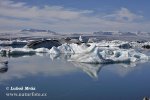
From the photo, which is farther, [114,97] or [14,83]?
[14,83]

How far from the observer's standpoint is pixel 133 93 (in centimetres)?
641

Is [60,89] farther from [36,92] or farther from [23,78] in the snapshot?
[23,78]

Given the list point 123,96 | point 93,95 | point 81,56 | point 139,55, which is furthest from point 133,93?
point 139,55

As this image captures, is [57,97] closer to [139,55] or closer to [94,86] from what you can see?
[94,86]

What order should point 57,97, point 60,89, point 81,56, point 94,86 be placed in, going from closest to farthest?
point 57,97, point 60,89, point 94,86, point 81,56

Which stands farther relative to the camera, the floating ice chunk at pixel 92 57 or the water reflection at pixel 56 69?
the floating ice chunk at pixel 92 57

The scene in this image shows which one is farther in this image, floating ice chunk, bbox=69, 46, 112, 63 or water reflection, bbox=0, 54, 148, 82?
floating ice chunk, bbox=69, 46, 112, 63

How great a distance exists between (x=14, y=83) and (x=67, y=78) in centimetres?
163

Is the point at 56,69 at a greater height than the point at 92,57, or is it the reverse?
the point at 92,57

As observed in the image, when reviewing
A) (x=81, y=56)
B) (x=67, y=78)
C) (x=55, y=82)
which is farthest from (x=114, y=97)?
A: (x=81, y=56)

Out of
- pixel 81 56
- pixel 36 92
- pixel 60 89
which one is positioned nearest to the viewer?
pixel 36 92

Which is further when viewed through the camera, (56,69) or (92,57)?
(92,57)

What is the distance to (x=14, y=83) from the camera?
7.32m

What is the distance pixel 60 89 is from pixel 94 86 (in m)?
0.89
